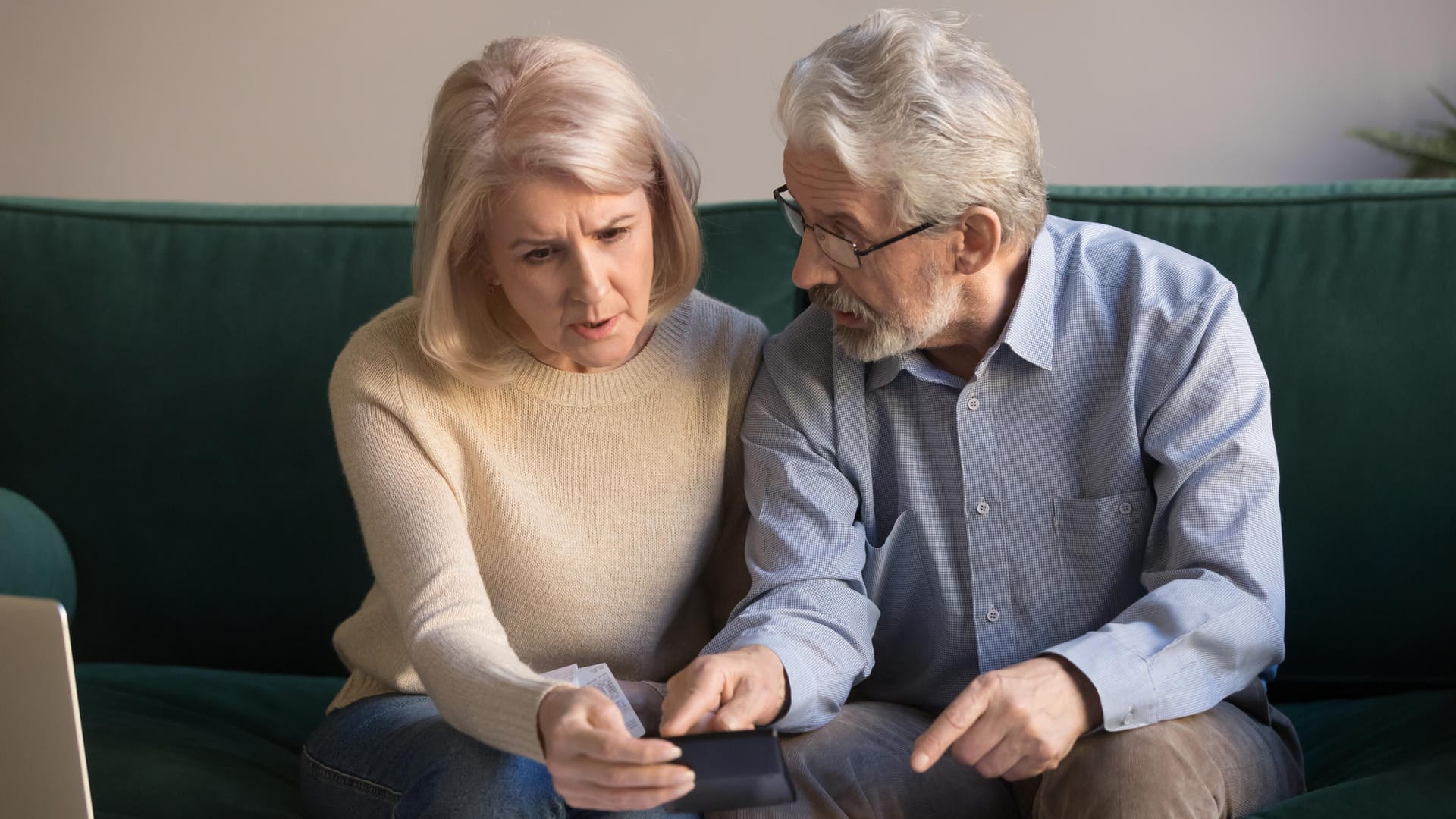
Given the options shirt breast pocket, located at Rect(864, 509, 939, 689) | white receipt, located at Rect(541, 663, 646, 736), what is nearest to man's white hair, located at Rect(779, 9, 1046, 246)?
shirt breast pocket, located at Rect(864, 509, 939, 689)

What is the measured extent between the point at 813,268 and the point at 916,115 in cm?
19

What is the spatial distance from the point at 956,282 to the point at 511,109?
19.9 inches

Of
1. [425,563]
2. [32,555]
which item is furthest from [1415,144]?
[32,555]

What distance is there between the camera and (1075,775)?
3.92 ft

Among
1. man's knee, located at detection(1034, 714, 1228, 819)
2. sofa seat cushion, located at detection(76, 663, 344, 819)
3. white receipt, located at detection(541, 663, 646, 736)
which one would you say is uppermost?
man's knee, located at detection(1034, 714, 1228, 819)

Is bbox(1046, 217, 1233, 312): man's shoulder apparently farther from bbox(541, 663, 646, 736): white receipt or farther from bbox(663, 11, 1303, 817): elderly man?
bbox(541, 663, 646, 736): white receipt

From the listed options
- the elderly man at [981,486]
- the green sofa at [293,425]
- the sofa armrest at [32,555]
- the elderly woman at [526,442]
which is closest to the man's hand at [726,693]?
the elderly man at [981,486]

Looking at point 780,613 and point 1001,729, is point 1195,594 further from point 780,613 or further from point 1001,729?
point 780,613

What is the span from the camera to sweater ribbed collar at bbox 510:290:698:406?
1468mm

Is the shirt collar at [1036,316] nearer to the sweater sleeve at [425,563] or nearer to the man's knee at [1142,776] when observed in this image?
the man's knee at [1142,776]

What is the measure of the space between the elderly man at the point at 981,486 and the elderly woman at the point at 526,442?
0.12 metres

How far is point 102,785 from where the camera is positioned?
1430mm

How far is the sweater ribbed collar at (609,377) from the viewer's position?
4.82 feet

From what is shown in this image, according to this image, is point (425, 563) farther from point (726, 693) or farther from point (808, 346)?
point (808, 346)
